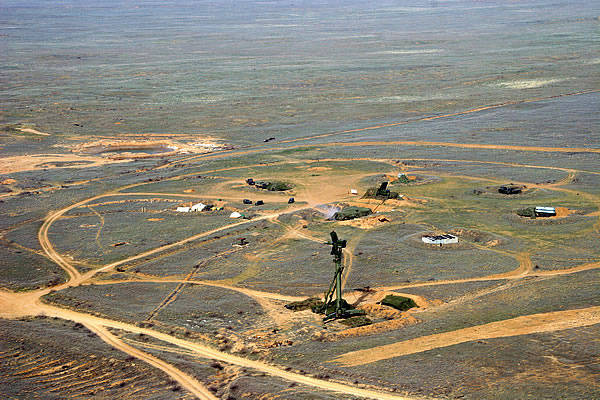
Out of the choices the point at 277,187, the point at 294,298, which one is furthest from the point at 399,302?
the point at 277,187

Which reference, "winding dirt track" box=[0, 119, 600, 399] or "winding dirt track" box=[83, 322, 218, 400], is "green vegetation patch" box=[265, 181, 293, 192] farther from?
"winding dirt track" box=[83, 322, 218, 400]

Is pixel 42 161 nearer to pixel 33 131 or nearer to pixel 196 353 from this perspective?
pixel 33 131

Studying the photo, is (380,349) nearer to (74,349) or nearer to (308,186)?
(74,349)

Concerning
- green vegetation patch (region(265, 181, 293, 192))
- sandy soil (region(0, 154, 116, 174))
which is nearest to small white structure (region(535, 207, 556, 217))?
green vegetation patch (region(265, 181, 293, 192))

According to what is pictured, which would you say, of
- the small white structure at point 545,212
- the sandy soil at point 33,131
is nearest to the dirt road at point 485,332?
the small white structure at point 545,212

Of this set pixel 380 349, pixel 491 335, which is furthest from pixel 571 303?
pixel 380 349
